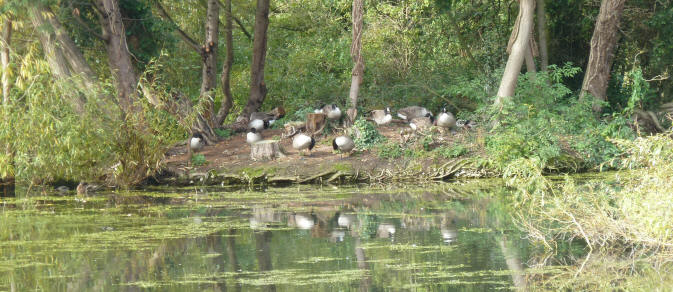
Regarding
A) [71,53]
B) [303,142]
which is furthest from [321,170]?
[71,53]

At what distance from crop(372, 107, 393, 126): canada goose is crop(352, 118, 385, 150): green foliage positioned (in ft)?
5.59

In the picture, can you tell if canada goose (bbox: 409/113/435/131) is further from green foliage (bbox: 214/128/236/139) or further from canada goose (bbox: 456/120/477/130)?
green foliage (bbox: 214/128/236/139)

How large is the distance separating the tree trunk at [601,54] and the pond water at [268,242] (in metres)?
→ 5.57

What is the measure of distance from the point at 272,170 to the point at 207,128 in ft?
10.8

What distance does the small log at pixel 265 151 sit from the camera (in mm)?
17172

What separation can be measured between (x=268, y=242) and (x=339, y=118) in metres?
9.57

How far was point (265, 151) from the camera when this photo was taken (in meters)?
17.2

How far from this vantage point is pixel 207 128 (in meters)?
19.3

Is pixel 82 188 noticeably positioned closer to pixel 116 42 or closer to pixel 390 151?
pixel 116 42

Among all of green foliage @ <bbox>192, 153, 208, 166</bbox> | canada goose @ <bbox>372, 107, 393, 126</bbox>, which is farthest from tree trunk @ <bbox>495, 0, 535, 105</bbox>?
green foliage @ <bbox>192, 153, 208, 166</bbox>

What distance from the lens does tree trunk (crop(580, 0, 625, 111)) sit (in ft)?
59.2

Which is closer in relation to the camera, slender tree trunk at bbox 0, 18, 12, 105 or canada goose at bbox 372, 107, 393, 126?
slender tree trunk at bbox 0, 18, 12, 105

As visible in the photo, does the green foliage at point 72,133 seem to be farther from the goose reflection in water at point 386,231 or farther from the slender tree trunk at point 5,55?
the goose reflection in water at point 386,231

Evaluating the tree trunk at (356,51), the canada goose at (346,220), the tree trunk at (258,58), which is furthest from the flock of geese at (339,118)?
the canada goose at (346,220)
